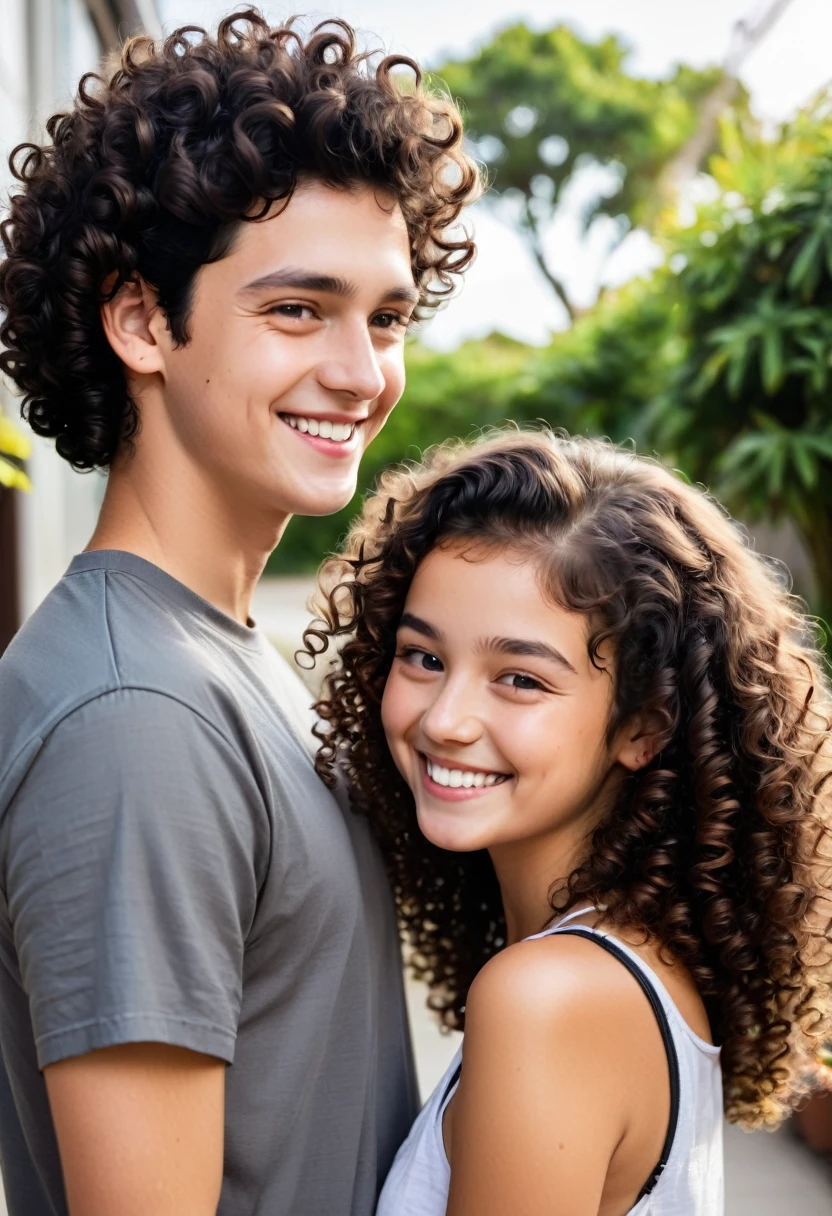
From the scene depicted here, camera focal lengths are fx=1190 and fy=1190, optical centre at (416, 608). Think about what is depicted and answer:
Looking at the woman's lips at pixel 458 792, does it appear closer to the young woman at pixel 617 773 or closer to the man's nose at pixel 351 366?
the young woman at pixel 617 773

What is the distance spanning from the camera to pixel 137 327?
1.49 metres

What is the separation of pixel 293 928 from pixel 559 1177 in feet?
1.22

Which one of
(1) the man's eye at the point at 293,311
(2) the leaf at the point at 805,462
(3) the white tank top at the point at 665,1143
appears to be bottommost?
(3) the white tank top at the point at 665,1143

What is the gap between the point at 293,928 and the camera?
50.7 inches

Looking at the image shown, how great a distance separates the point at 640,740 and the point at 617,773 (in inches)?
2.7

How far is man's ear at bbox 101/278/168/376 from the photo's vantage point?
4.82ft

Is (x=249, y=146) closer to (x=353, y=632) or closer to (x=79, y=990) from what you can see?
(x=353, y=632)

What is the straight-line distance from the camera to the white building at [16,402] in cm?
332

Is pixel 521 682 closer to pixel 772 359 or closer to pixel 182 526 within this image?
pixel 182 526

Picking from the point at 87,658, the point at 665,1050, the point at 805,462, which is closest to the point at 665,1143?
the point at 665,1050

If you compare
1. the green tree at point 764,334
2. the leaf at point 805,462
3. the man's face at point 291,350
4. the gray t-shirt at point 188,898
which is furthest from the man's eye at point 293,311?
the leaf at point 805,462

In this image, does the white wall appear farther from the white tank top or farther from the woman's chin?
the white tank top

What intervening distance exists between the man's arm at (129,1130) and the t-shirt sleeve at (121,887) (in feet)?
0.09

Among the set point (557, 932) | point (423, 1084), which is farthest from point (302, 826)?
point (423, 1084)
